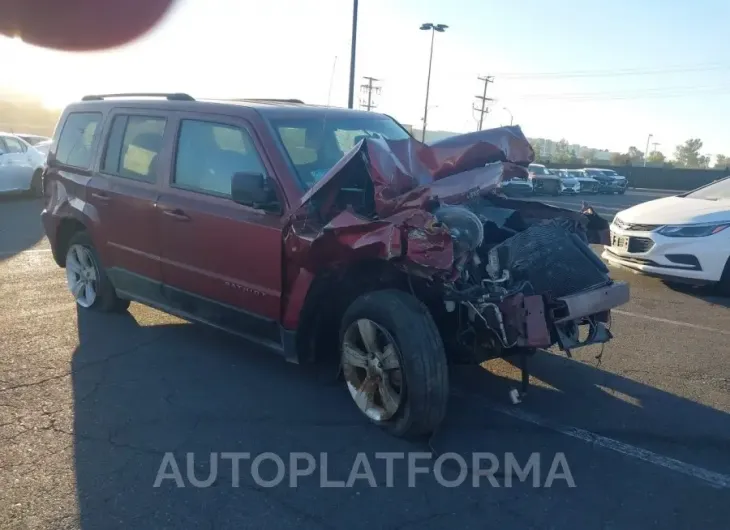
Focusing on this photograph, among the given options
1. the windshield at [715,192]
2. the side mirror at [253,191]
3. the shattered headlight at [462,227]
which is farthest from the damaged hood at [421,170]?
the windshield at [715,192]

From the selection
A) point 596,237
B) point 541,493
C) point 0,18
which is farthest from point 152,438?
point 0,18

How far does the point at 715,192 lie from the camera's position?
9.12 meters

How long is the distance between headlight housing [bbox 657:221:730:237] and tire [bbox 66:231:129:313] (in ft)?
19.4

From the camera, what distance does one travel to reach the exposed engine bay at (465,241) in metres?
3.74

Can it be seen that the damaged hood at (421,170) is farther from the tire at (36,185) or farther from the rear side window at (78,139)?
the tire at (36,185)

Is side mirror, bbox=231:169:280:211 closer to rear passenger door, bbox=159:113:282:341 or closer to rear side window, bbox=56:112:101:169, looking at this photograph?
rear passenger door, bbox=159:113:282:341

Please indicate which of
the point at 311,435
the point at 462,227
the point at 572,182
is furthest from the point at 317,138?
the point at 572,182

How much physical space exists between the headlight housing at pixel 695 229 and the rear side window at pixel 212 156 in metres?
5.35

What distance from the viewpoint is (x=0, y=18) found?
17.0m

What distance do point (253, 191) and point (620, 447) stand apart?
2.59 m

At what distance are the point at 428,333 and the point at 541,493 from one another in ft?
3.18

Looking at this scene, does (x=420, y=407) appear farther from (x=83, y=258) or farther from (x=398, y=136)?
(x=83, y=258)

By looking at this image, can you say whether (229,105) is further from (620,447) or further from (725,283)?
(725,283)

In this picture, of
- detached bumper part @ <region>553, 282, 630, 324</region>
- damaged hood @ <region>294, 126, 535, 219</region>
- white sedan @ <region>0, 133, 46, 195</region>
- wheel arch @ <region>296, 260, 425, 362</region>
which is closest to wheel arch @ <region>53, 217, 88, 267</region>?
wheel arch @ <region>296, 260, 425, 362</region>
